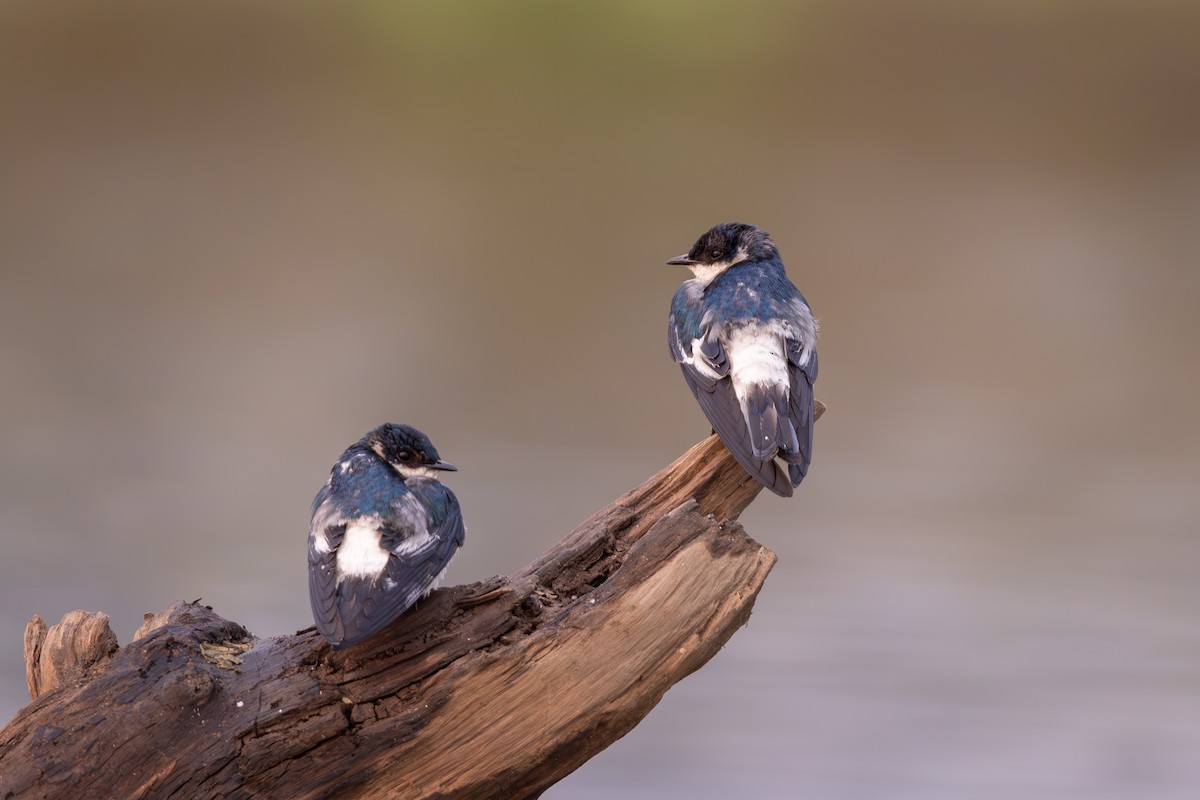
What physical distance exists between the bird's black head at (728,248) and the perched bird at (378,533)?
108 cm

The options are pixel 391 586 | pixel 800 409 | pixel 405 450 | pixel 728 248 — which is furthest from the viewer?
pixel 728 248

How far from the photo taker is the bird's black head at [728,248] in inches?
130

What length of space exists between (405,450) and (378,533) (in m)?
0.26

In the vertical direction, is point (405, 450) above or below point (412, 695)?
above

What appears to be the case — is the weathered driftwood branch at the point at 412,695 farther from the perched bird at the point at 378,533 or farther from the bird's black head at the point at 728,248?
the bird's black head at the point at 728,248

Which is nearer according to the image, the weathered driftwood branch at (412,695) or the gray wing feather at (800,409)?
the weathered driftwood branch at (412,695)

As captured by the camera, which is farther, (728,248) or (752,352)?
(728,248)

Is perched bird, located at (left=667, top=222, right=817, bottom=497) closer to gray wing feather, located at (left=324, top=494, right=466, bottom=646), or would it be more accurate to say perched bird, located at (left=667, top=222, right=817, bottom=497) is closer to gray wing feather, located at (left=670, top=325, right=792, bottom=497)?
gray wing feather, located at (left=670, top=325, right=792, bottom=497)

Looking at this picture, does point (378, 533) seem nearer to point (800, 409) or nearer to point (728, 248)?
point (800, 409)

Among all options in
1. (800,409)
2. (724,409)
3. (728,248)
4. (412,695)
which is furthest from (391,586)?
(728,248)

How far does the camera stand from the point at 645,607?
96.2 inches

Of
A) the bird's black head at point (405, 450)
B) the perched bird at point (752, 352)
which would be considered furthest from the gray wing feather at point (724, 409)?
the bird's black head at point (405, 450)

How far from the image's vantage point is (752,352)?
294 cm

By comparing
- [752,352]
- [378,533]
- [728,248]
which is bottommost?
[378,533]
